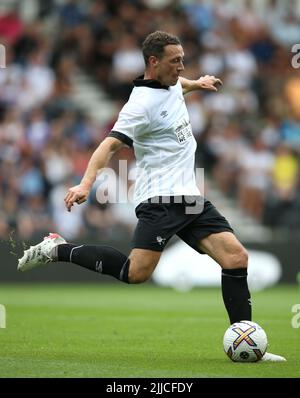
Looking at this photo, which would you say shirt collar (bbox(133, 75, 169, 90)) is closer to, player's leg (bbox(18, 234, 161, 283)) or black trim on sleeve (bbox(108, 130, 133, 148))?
black trim on sleeve (bbox(108, 130, 133, 148))

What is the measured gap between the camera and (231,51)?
23125 millimetres

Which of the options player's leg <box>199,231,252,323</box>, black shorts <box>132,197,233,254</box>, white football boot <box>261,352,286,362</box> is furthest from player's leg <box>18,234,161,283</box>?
white football boot <box>261,352,286,362</box>

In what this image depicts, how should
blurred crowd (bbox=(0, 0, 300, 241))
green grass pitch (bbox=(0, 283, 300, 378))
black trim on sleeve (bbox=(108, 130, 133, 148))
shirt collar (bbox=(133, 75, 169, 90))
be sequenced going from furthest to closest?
1. blurred crowd (bbox=(0, 0, 300, 241))
2. shirt collar (bbox=(133, 75, 169, 90))
3. black trim on sleeve (bbox=(108, 130, 133, 148))
4. green grass pitch (bbox=(0, 283, 300, 378))

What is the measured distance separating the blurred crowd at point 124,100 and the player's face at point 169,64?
382 inches

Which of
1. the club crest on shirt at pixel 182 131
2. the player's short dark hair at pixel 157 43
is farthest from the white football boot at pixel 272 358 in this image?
the player's short dark hair at pixel 157 43

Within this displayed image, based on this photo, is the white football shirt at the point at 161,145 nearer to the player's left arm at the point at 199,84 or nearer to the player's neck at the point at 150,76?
the player's neck at the point at 150,76

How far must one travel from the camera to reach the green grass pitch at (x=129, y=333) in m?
8.12

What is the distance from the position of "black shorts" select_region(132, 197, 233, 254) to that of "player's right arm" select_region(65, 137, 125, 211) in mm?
644

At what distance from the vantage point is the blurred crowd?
19.3 m

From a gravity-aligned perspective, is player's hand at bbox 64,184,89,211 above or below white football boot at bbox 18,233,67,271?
above

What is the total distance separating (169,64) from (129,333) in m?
3.29

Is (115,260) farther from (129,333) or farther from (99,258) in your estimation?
(129,333)
